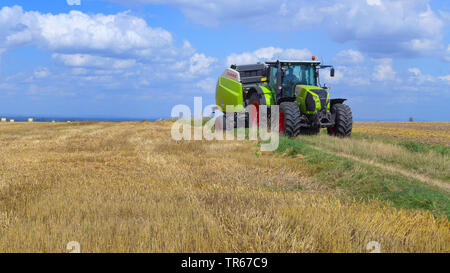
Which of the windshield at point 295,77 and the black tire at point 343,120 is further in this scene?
the windshield at point 295,77

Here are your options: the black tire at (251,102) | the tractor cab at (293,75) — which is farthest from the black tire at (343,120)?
the black tire at (251,102)

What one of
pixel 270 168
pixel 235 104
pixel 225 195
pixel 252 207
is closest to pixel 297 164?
pixel 270 168

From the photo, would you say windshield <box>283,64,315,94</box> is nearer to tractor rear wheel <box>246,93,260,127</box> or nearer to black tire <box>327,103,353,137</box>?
tractor rear wheel <box>246,93,260,127</box>

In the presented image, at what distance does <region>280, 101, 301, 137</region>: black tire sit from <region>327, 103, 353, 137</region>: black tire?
6.32 ft

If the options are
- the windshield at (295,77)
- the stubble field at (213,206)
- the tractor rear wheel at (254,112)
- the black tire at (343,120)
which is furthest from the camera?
the tractor rear wheel at (254,112)

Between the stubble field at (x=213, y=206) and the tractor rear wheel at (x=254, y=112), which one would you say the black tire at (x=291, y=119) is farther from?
the stubble field at (x=213, y=206)

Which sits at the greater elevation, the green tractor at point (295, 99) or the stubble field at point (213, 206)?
the green tractor at point (295, 99)

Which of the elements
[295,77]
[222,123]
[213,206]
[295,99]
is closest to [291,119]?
[295,99]

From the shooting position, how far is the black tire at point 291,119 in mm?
14219

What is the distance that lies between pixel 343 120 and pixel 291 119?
2.42 metres

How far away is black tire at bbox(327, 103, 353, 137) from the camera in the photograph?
15.3 metres

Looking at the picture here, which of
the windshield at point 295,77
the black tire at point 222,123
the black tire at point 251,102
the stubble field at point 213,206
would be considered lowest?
the stubble field at point 213,206
